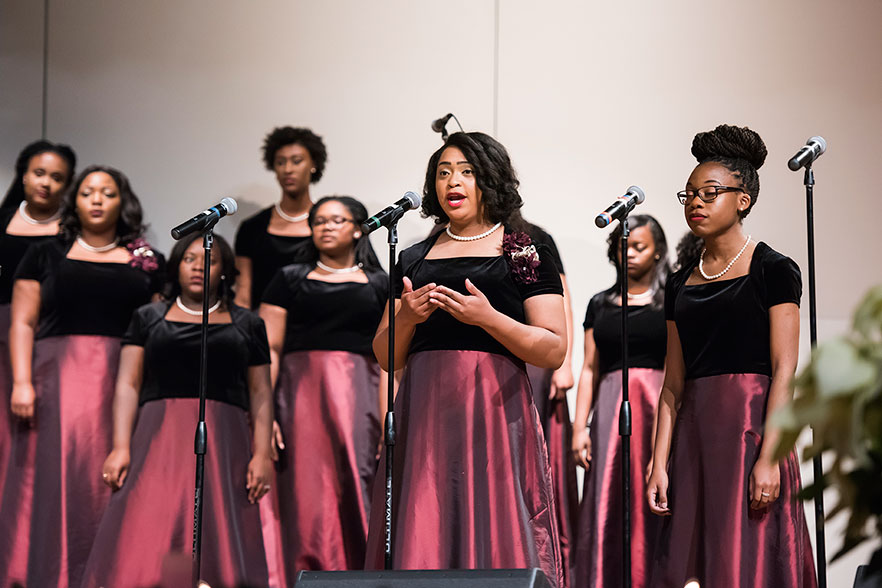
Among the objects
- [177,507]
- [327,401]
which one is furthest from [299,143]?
[177,507]

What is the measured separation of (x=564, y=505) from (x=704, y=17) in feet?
8.19

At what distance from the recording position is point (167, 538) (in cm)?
414

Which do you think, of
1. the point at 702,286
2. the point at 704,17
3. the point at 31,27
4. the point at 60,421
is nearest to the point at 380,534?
the point at 702,286

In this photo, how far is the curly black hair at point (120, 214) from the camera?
16.2 feet

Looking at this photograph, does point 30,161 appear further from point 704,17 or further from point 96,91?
point 704,17

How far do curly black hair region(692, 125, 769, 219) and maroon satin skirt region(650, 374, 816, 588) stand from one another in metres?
0.53

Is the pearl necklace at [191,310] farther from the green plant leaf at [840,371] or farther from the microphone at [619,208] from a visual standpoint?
the green plant leaf at [840,371]

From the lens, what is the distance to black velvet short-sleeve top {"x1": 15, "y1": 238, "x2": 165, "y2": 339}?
188 inches

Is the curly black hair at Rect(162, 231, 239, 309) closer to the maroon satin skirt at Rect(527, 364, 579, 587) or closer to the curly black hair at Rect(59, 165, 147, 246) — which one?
the curly black hair at Rect(59, 165, 147, 246)

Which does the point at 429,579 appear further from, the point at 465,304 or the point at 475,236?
the point at 475,236

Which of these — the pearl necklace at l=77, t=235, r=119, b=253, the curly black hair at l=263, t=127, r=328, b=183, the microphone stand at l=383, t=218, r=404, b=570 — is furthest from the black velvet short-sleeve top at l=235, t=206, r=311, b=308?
the microphone stand at l=383, t=218, r=404, b=570

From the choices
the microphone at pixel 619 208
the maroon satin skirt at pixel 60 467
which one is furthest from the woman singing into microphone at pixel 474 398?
the maroon satin skirt at pixel 60 467

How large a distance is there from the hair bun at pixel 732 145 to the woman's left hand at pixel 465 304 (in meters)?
0.83

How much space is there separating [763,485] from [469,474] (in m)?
0.74
